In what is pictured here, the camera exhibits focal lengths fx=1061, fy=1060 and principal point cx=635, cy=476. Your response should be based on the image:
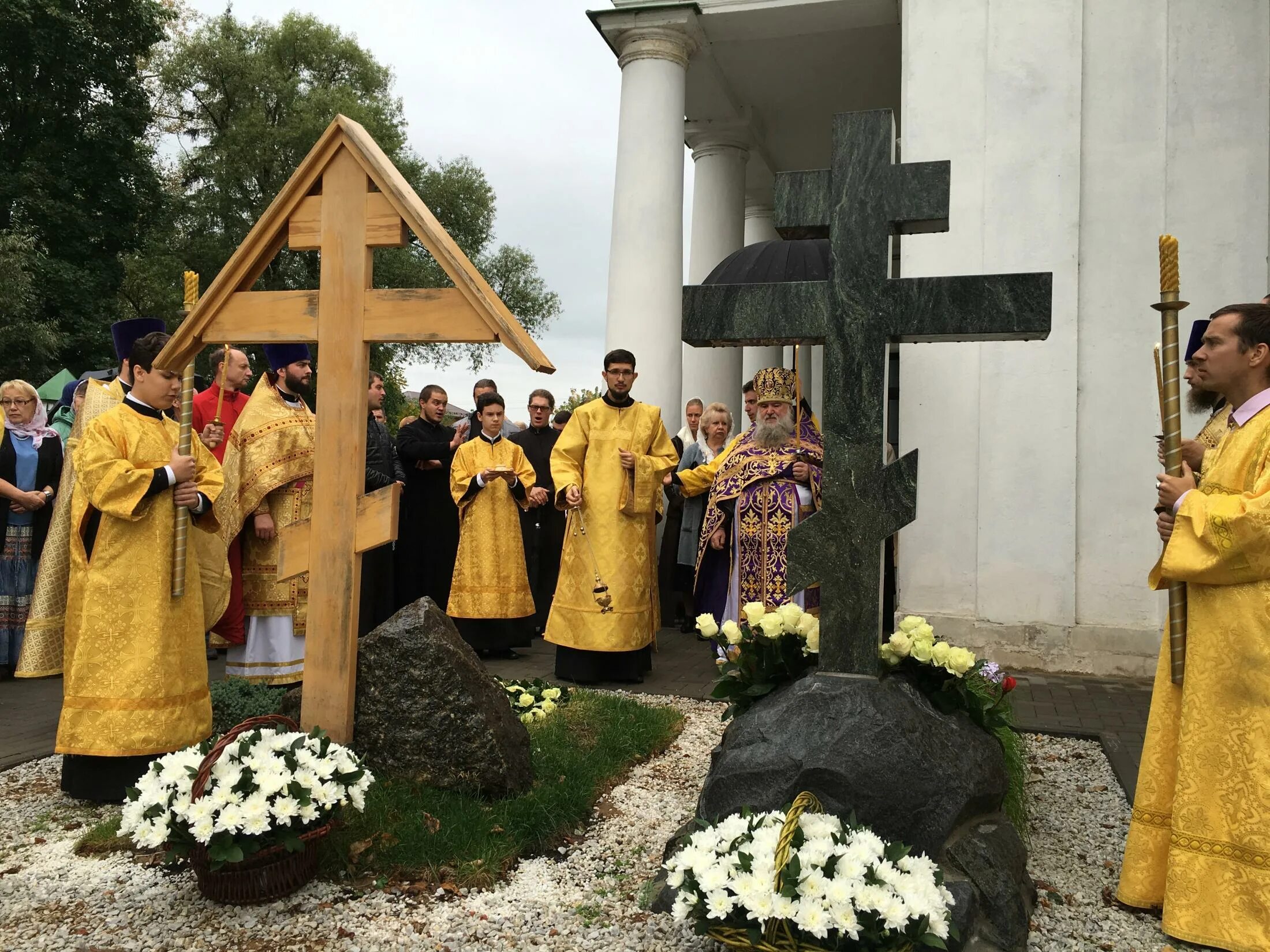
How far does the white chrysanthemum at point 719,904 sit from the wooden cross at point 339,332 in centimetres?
193

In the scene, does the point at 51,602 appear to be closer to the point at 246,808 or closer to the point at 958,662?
the point at 246,808

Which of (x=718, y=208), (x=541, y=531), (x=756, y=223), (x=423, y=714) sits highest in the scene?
(x=756, y=223)

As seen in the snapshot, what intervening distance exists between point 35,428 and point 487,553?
350 centimetres

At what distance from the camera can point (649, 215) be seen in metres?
9.81

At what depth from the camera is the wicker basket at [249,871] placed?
3.57 metres

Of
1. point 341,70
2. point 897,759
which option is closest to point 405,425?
point 897,759

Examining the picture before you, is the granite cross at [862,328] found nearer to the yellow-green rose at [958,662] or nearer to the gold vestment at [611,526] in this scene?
the yellow-green rose at [958,662]

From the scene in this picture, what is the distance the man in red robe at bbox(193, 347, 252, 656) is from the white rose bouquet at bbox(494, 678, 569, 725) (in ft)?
5.75

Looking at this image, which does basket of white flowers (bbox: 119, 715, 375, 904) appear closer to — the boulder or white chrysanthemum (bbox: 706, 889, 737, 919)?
the boulder

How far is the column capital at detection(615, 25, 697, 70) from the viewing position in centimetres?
999

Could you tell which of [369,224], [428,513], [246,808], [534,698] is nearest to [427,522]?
[428,513]

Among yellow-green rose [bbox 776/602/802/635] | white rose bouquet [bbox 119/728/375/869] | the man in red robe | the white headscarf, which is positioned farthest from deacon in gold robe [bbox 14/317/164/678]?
yellow-green rose [bbox 776/602/802/635]

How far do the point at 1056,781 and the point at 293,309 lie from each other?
14.1 feet

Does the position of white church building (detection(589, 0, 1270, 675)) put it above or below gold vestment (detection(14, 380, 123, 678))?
above
